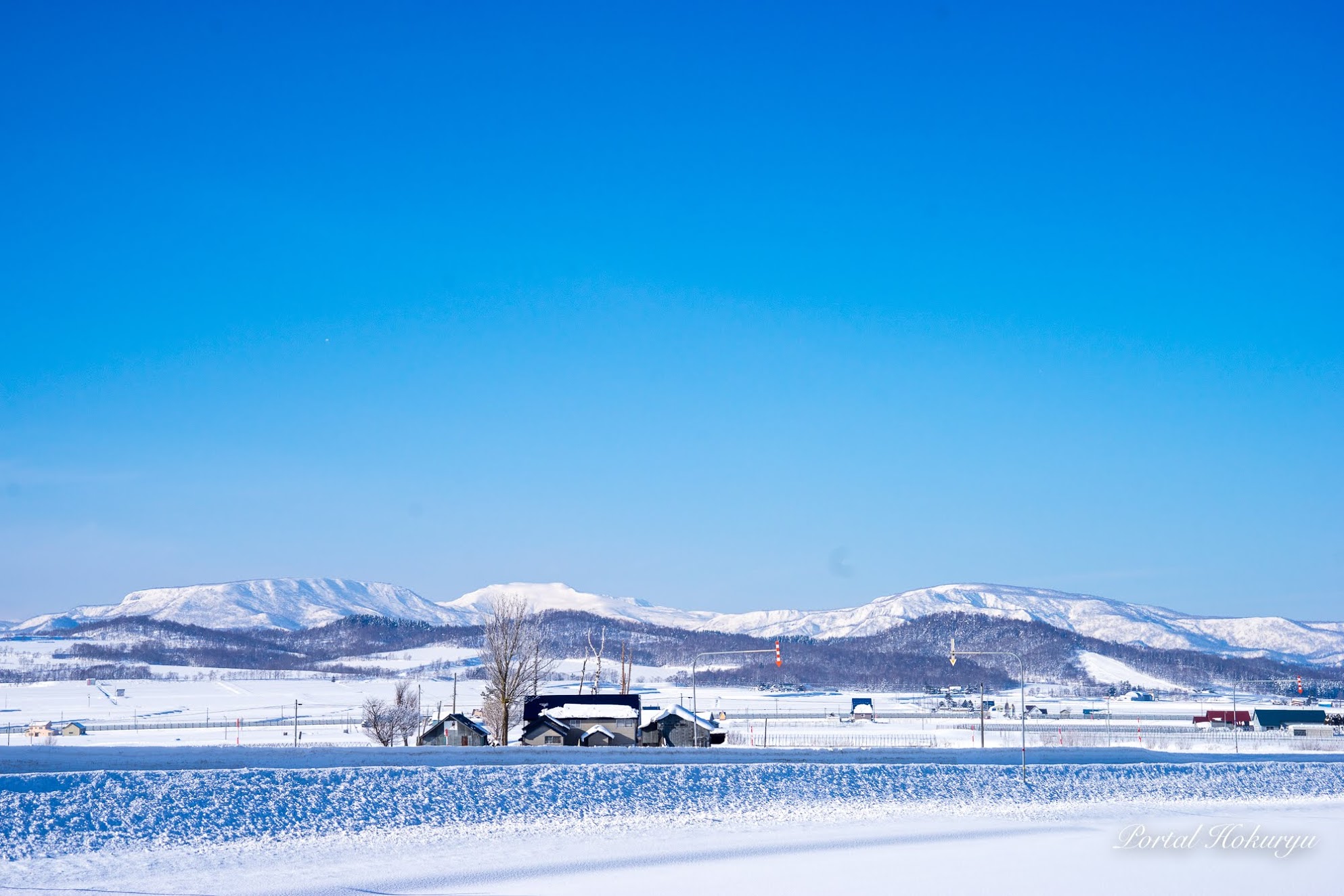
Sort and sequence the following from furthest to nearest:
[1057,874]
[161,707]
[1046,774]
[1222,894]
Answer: [161,707] < [1046,774] < [1057,874] < [1222,894]

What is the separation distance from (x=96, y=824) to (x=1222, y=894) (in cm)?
2506

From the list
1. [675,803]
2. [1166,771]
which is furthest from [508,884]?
[1166,771]

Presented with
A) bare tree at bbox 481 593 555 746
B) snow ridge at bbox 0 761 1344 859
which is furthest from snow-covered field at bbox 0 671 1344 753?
snow ridge at bbox 0 761 1344 859

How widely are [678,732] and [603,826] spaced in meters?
37.2

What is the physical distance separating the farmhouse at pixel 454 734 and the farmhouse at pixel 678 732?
973cm

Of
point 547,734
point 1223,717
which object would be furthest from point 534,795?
point 1223,717

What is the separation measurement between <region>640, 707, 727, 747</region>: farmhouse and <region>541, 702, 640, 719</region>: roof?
1.38 meters

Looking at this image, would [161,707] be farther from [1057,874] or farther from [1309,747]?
[1057,874]

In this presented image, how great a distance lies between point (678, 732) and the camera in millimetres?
66688

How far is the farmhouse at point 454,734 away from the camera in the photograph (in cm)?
6450

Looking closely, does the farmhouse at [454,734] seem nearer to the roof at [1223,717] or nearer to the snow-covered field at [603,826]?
the snow-covered field at [603,826]

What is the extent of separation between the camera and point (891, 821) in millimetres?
33000

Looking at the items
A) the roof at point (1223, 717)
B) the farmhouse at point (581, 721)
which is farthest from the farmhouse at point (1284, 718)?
the farmhouse at point (581, 721)

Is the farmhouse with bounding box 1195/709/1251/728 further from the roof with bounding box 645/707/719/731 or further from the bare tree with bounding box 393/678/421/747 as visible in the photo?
the bare tree with bounding box 393/678/421/747
